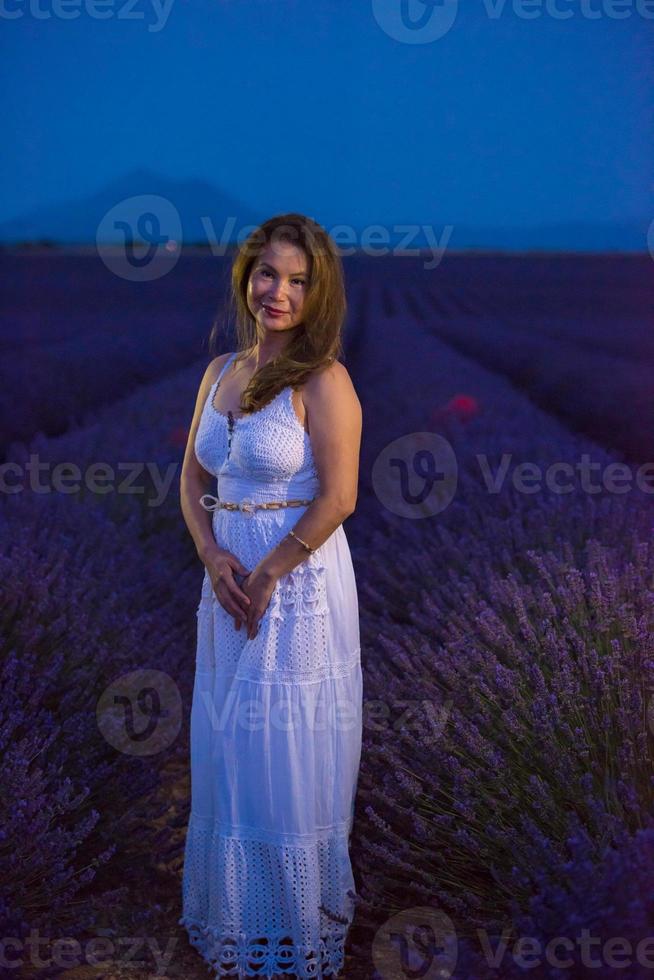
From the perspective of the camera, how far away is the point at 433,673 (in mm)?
2469

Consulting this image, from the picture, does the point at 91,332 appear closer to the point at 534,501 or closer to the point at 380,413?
the point at 380,413

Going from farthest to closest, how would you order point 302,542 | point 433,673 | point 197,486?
point 433,673
point 197,486
point 302,542

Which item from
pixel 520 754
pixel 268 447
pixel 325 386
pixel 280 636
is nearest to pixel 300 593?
pixel 280 636

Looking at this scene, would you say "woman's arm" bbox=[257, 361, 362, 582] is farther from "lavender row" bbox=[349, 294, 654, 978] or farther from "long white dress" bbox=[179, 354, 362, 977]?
"lavender row" bbox=[349, 294, 654, 978]

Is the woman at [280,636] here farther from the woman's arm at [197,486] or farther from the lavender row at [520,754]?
the lavender row at [520,754]

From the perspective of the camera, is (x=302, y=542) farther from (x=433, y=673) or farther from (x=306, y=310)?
(x=433, y=673)

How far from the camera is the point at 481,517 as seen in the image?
3561mm

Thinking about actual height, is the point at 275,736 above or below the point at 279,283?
below

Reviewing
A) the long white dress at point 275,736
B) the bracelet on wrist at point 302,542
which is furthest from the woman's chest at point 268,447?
the bracelet on wrist at point 302,542

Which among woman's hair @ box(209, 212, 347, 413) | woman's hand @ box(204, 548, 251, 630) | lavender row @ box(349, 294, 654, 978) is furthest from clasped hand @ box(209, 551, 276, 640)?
lavender row @ box(349, 294, 654, 978)

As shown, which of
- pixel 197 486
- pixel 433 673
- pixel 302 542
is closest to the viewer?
pixel 302 542

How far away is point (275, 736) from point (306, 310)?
866 mm

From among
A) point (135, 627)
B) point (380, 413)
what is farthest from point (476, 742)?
point (380, 413)

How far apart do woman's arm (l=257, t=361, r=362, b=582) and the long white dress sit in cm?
5
